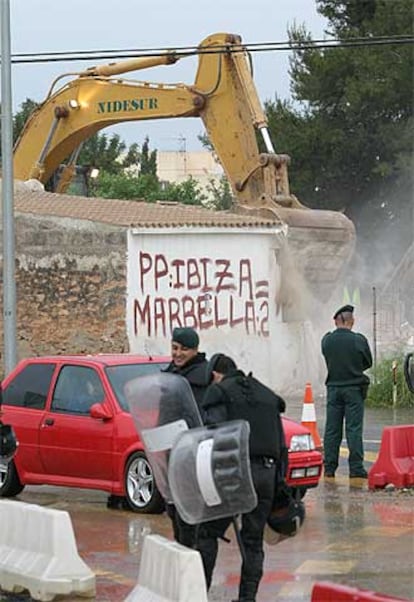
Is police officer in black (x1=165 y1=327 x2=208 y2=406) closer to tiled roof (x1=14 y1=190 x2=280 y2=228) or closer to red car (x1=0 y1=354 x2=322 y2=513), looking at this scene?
red car (x1=0 y1=354 x2=322 y2=513)

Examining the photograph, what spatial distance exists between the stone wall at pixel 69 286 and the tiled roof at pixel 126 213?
28 cm

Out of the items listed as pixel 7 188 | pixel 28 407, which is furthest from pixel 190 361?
pixel 7 188

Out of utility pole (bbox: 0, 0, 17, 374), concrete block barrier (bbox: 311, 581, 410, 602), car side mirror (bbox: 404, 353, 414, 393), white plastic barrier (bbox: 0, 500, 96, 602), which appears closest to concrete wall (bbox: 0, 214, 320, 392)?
utility pole (bbox: 0, 0, 17, 374)

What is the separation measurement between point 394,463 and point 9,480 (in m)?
3.90

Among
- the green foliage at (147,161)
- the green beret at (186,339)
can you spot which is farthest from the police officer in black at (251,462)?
the green foliage at (147,161)

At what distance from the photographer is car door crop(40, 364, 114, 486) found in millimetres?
13875

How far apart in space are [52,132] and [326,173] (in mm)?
20231

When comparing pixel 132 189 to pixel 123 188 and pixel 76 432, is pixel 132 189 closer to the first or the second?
pixel 123 188

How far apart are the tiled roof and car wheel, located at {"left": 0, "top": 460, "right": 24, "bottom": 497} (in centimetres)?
1112

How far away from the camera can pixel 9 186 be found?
19.7 metres

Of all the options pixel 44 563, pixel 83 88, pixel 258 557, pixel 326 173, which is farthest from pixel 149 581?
pixel 326 173

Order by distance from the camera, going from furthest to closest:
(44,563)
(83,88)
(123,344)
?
(83,88)
(123,344)
(44,563)

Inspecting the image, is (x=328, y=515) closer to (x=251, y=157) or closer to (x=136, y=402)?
(x=136, y=402)

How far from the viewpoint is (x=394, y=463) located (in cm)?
1473
